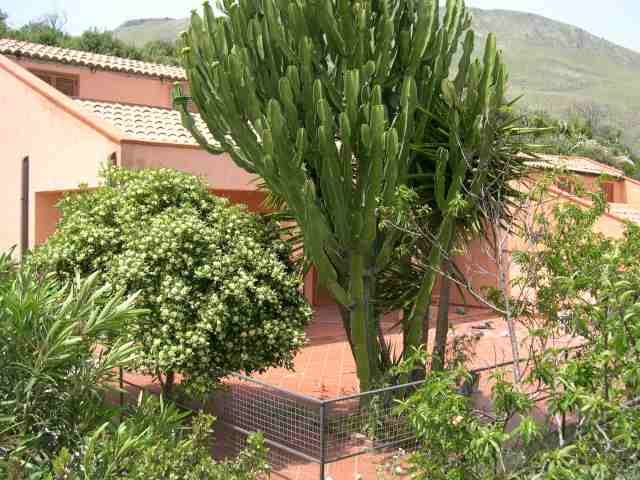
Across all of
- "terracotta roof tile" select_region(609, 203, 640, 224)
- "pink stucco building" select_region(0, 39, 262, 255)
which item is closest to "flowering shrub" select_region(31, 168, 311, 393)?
"pink stucco building" select_region(0, 39, 262, 255)

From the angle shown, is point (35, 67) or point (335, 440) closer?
point (335, 440)

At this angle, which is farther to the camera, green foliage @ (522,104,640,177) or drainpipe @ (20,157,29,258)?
drainpipe @ (20,157,29,258)

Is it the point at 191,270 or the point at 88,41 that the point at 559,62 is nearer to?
the point at 88,41

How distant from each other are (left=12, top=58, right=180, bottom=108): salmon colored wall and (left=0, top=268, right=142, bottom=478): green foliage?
1612 cm

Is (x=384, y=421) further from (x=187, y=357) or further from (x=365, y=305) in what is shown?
(x=187, y=357)

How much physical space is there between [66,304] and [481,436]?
2.33 m

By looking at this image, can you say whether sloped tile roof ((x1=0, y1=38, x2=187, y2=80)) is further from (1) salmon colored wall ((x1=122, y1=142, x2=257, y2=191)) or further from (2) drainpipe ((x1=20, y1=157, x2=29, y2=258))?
(1) salmon colored wall ((x1=122, y1=142, x2=257, y2=191))

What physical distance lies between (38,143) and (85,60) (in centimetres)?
641

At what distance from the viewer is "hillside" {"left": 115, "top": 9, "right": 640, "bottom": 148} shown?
2884 inches

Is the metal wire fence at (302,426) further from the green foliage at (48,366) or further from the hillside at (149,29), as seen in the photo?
the hillside at (149,29)

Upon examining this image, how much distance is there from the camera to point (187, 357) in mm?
7871

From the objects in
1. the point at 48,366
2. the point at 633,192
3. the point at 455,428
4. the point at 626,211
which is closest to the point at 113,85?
Result: the point at 626,211

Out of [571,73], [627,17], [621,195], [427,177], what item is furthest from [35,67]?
[571,73]

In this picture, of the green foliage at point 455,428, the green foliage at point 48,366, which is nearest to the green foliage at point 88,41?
the green foliage at point 48,366
